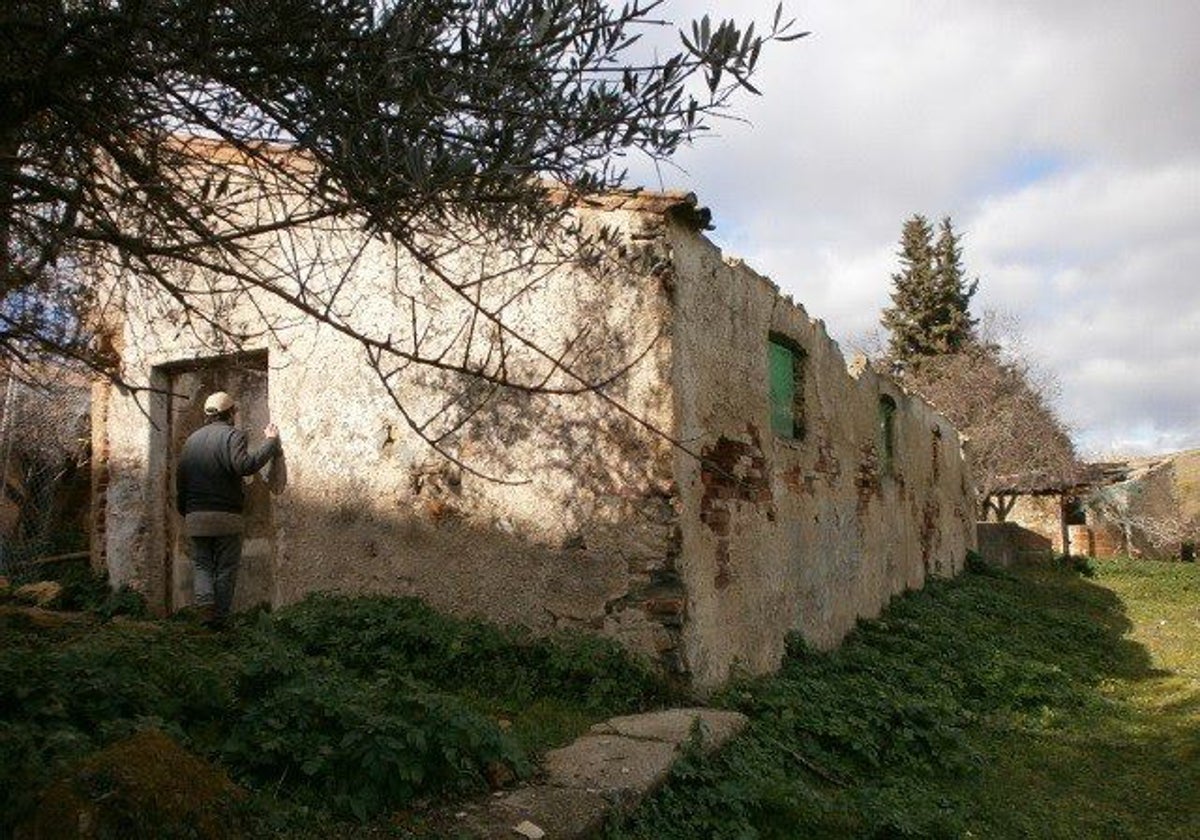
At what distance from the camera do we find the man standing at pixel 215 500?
6.68 m

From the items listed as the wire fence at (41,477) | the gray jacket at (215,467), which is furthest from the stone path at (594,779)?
the wire fence at (41,477)

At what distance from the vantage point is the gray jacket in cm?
670

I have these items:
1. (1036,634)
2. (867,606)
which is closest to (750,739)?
(867,606)

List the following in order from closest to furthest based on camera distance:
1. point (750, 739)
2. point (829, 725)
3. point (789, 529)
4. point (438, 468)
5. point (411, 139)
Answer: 1. point (411, 139)
2. point (750, 739)
3. point (829, 725)
4. point (438, 468)
5. point (789, 529)

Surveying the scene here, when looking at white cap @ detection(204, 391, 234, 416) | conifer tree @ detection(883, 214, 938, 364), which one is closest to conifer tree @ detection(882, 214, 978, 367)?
conifer tree @ detection(883, 214, 938, 364)

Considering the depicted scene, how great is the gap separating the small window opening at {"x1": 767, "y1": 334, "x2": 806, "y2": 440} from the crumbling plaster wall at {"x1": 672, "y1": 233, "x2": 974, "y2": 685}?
0.09 metres

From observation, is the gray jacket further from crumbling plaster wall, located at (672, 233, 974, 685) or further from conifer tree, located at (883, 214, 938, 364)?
conifer tree, located at (883, 214, 938, 364)

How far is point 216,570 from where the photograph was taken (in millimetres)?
6789

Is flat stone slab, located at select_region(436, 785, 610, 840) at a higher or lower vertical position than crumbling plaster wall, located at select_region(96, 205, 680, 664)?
lower

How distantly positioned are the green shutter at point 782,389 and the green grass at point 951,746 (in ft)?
5.87

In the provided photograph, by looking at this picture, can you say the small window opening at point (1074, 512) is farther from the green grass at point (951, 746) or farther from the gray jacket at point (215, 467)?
the gray jacket at point (215, 467)

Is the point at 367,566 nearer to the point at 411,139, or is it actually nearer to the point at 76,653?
the point at 76,653

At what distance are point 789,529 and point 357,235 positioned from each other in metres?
3.99

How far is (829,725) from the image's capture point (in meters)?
5.77
